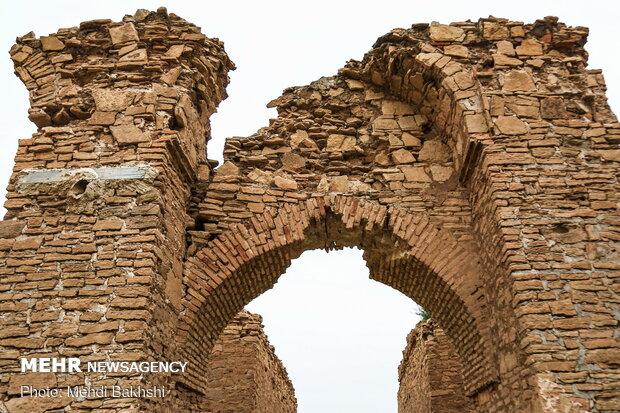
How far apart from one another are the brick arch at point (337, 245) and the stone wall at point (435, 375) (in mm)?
2567

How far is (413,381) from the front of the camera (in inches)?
378

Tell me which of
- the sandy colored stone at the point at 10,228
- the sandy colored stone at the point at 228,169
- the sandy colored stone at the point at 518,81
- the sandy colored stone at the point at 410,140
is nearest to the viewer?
the sandy colored stone at the point at 10,228

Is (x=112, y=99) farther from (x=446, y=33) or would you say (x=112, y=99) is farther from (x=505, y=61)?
(x=505, y=61)

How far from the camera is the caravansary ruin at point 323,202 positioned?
3.76m

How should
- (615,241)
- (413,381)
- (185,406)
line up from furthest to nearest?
(413,381) < (185,406) < (615,241)

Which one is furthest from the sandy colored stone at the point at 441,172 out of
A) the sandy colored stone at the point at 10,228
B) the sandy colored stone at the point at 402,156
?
the sandy colored stone at the point at 10,228

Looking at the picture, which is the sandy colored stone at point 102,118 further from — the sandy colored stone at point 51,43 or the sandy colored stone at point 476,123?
the sandy colored stone at point 476,123

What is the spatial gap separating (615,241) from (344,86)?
3.55 metres

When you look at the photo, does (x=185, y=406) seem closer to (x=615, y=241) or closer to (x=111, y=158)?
(x=111, y=158)

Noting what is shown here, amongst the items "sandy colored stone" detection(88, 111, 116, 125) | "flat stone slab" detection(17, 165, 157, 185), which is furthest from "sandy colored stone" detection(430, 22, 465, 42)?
"sandy colored stone" detection(88, 111, 116, 125)

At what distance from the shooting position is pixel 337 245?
18.1 feet

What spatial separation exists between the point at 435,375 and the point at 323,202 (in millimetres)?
4184

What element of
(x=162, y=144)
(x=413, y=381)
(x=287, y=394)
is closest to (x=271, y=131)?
(x=162, y=144)

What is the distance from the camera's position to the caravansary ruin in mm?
3758
